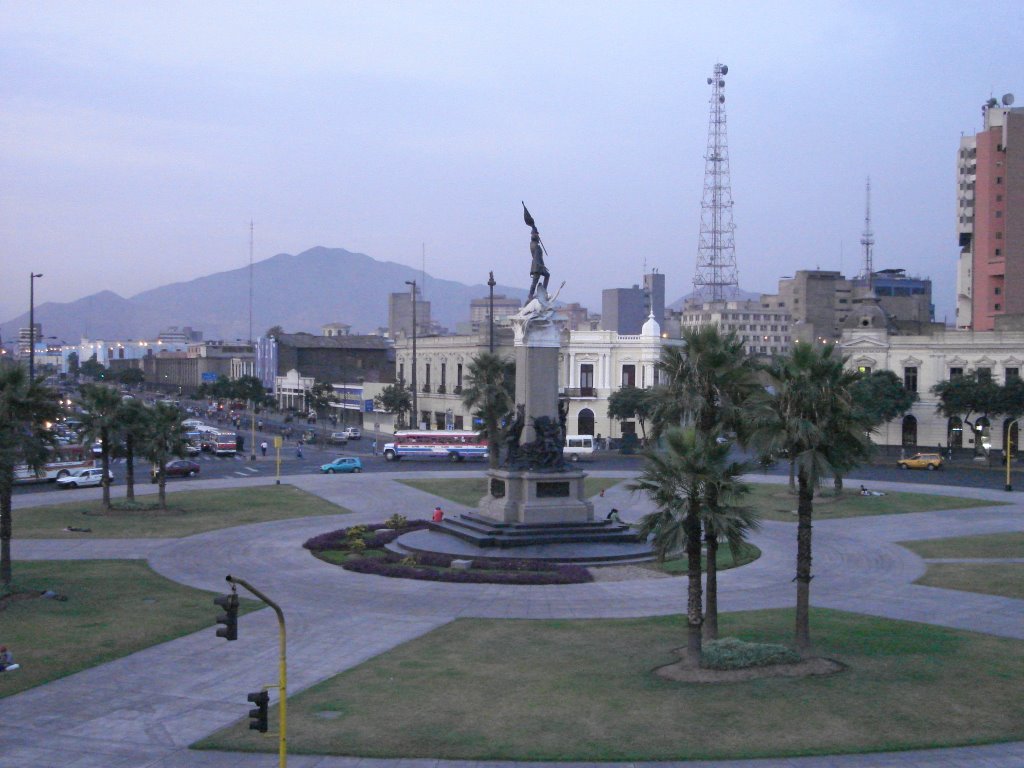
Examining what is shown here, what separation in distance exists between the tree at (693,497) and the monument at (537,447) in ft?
56.3

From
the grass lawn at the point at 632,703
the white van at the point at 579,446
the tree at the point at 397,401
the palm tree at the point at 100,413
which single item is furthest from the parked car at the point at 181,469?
the grass lawn at the point at 632,703

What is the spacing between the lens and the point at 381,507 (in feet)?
179

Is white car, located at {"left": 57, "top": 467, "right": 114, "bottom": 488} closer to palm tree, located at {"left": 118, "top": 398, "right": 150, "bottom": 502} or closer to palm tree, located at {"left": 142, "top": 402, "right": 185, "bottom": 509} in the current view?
palm tree, located at {"left": 118, "top": 398, "right": 150, "bottom": 502}

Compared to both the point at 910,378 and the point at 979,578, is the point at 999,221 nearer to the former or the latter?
the point at 910,378

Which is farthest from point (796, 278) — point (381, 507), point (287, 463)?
point (381, 507)

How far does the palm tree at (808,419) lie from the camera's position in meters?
23.1

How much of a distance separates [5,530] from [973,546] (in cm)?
3550

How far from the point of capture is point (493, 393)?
58.1m

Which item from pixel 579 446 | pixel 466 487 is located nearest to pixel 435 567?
pixel 466 487

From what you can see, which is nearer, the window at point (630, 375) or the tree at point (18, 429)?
the tree at point (18, 429)

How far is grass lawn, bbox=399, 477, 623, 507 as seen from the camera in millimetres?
57562

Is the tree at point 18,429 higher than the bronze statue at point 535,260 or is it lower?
lower

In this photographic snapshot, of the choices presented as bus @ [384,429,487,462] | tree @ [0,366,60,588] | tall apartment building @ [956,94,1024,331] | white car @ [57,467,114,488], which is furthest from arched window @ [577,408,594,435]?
tree @ [0,366,60,588]

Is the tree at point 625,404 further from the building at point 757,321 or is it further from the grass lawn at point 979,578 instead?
the building at point 757,321
